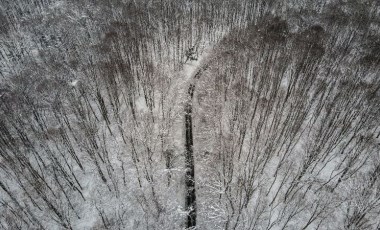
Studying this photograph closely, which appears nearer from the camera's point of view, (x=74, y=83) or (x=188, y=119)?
(x=188, y=119)

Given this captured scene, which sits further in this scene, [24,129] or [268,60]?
[268,60]

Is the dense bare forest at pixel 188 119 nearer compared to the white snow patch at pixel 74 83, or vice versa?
the dense bare forest at pixel 188 119

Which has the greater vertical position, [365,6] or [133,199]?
[365,6]

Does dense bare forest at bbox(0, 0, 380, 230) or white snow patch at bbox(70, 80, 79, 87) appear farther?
white snow patch at bbox(70, 80, 79, 87)

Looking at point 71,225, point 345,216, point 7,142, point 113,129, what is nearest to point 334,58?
point 345,216

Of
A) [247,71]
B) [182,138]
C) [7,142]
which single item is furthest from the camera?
[247,71]

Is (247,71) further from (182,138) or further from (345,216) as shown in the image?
(345,216)

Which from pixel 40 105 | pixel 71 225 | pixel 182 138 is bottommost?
pixel 71 225

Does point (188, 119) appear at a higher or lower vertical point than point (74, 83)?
lower
